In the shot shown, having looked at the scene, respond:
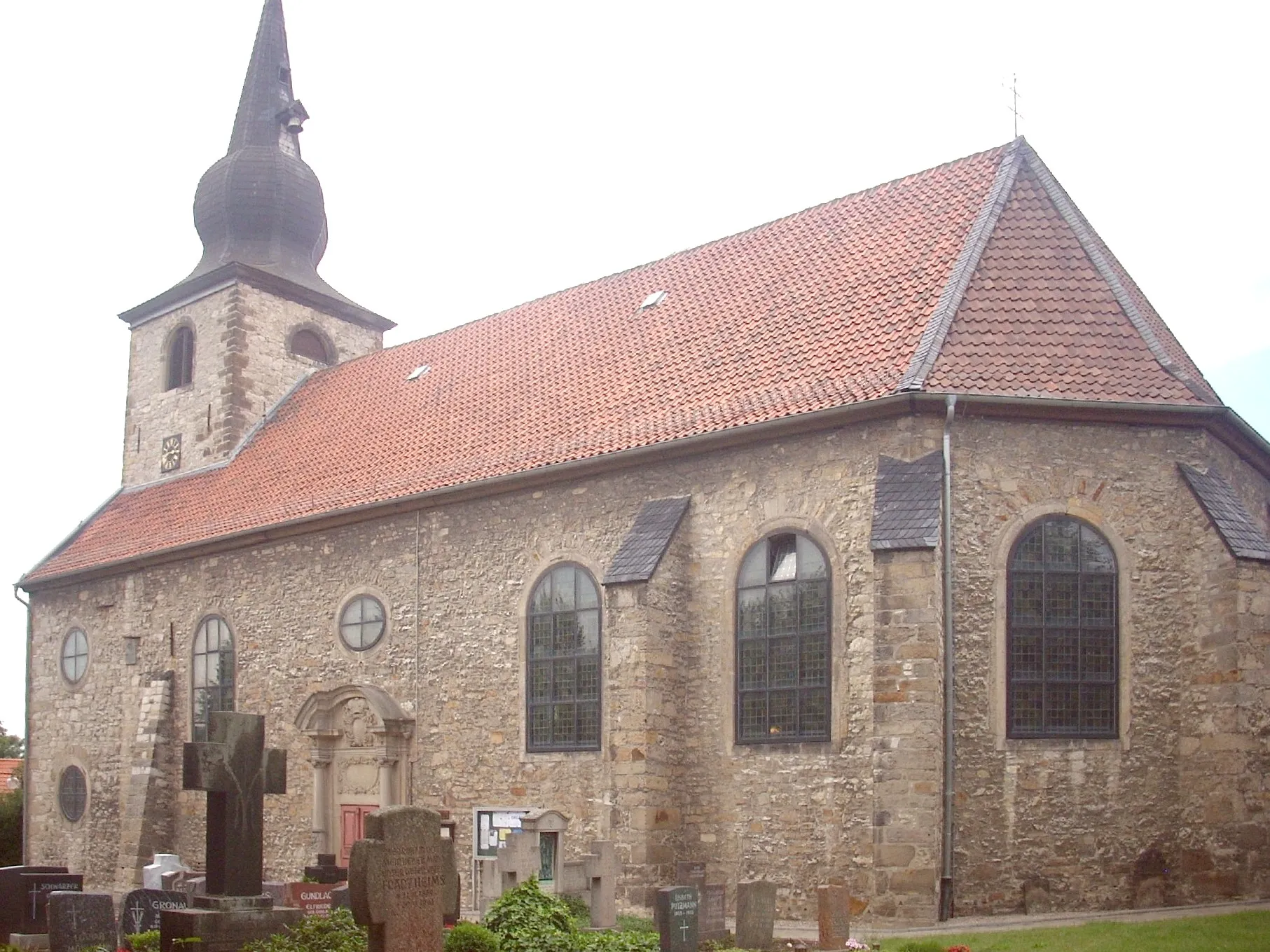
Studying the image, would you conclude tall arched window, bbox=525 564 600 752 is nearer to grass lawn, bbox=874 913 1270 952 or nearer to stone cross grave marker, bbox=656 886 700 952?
stone cross grave marker, bbox=656 886 700 952

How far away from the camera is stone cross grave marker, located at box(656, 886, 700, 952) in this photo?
479 inches

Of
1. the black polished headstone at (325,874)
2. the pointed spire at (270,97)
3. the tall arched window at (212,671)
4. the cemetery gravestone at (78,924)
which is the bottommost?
the black polished headstone at (325,874)

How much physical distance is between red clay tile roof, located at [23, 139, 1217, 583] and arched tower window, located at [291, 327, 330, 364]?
2.35 meters

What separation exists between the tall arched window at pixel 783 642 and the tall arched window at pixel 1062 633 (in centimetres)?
210

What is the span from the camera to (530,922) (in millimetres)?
12078

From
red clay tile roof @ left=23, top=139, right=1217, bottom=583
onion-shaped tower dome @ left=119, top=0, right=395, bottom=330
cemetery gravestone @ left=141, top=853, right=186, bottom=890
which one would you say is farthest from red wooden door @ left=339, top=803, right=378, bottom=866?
onion-shaped tower dome @ left=119, top=0, right=395, bottom=330

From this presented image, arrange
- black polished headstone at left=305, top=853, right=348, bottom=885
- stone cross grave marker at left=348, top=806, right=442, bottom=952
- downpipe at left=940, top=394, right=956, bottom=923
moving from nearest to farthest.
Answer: stone cross grave marker at left=348, top=806, right=442, bottom=952, downpipe at left=940, top=394, right=956, bottom=923, black polished headstone at left=305, top=853, right=348, bottom=885

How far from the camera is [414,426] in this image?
22.7 m

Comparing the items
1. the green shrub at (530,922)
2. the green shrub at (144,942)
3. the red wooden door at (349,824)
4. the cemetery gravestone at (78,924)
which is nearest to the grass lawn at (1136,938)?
the green shrub at (530,922)

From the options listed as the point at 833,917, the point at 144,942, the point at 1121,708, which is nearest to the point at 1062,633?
the point at 1121,708

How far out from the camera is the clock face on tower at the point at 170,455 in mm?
28234

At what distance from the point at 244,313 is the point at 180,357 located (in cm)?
250

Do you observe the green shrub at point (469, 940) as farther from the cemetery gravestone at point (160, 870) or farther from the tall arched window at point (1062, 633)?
the cemetery gravestone at point (160, 870)

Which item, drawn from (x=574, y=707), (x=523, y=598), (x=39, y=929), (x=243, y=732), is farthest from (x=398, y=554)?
(x=243, y=732)
